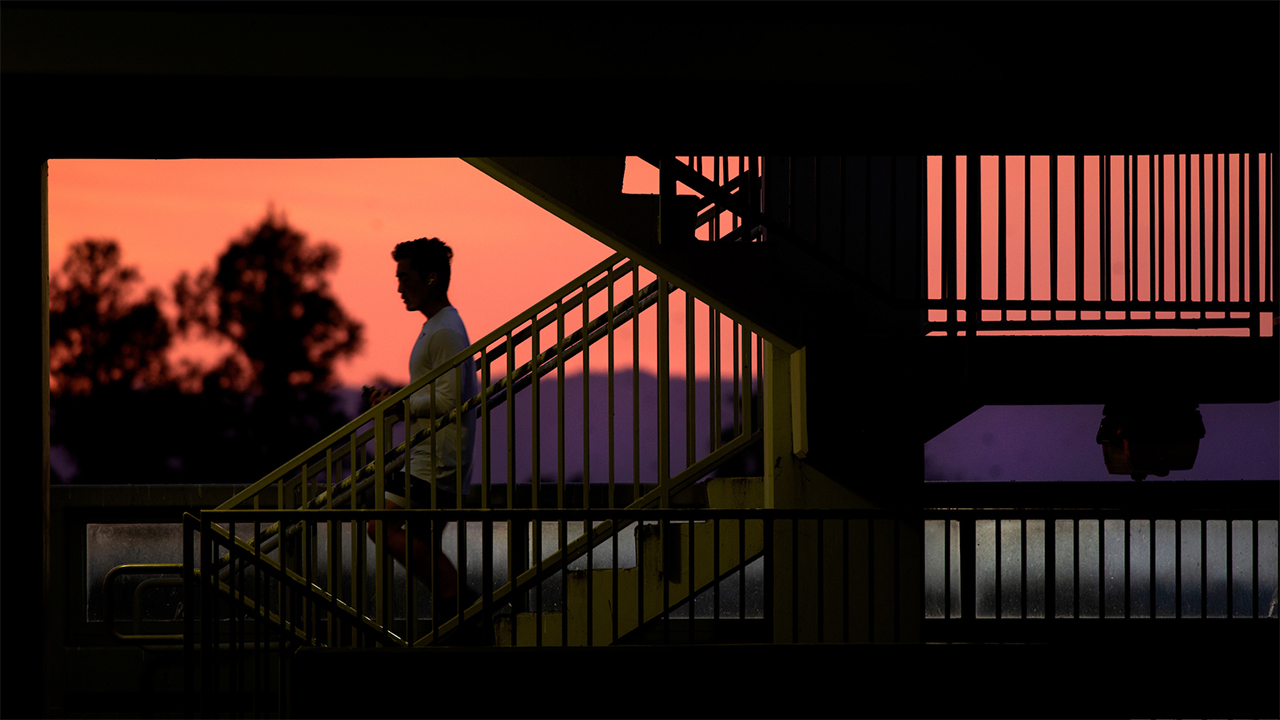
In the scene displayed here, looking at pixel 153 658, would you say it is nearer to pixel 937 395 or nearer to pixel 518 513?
pixel 518 513

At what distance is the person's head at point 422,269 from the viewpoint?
6.32 meters

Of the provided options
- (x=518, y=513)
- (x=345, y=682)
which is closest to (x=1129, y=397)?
(x=518, y=513)

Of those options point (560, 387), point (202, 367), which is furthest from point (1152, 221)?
point (202, 367)

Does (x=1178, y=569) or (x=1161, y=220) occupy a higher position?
(x=1161, y=220)

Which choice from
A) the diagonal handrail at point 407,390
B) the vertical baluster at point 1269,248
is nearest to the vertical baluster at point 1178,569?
the vertical baluster at point 1269,248

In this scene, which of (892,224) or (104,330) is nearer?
(892,224)

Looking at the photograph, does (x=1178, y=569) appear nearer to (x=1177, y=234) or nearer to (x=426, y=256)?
(x=1177, y=234)

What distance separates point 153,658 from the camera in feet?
24.6

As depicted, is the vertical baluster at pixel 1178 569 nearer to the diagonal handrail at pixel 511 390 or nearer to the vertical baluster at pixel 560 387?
the diagonal handrail at pixel 511 390

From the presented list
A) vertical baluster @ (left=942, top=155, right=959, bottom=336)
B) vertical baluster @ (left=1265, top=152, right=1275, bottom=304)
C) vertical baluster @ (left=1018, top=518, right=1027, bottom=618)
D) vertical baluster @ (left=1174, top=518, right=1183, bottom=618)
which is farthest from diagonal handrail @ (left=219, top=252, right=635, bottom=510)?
vertical baluster @ (left=1265, top=152, right=1275, bottom=304)

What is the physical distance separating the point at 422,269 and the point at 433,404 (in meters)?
0.90

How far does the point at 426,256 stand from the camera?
632 cm

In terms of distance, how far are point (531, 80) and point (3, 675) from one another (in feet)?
10.0

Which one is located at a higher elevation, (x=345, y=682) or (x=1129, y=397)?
(x=1129, y=397)
